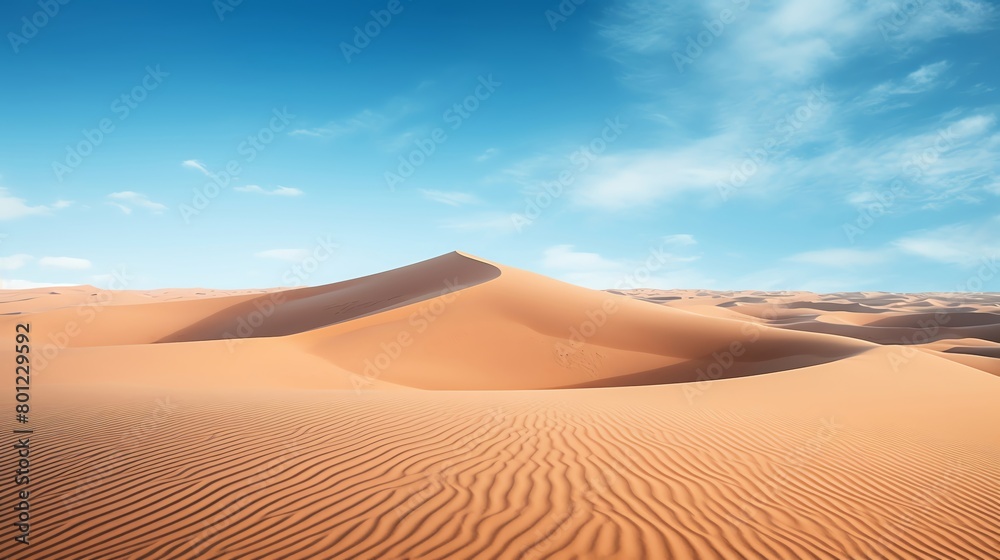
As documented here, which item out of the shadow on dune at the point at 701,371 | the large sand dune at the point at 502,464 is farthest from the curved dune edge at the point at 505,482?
the shadow on dune at the point at 701,371

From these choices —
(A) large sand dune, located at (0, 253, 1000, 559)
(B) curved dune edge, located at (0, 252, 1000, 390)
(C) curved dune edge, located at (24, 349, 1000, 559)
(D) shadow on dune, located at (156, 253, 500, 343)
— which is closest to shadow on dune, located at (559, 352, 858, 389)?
(B) curved dune edge, located at (0, 252, 1000, 390)

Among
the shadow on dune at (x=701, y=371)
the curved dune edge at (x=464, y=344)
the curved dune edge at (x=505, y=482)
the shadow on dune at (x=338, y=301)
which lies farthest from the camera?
the shadow on dune at (x=338, y=301)

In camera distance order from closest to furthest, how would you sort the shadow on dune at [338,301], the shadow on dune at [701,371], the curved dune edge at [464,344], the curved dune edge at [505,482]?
the curved dune edge at [505,482]
the curved dune edge at [464,344]
the shadow on dune at [701,371]
the shadow on dune at [338,301]

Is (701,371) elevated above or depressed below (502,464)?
below

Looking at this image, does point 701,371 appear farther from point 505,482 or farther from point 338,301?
point 338,301

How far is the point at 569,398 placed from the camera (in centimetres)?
1018

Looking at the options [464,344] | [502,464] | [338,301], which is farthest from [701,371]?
[338,301]

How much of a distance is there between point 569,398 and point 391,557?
22.7 feet

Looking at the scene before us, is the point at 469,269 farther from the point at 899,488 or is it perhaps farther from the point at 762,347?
the point at 899,488

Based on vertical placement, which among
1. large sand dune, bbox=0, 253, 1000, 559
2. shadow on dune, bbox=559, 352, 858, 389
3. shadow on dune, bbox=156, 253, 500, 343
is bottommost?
shadow on dune, bbox=559, 352, 858, 389

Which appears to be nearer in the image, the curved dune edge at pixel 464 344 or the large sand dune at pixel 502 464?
the large sand dune at pixel 502 464

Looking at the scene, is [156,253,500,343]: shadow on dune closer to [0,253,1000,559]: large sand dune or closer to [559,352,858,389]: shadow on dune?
[559,352,858,389]: shadow on dune

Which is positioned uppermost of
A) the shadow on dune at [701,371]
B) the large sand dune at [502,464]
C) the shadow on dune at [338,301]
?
the shadow on dune at [338,301]

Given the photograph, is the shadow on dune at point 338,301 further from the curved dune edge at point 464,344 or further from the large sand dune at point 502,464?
the large sand dune at point 502,464
